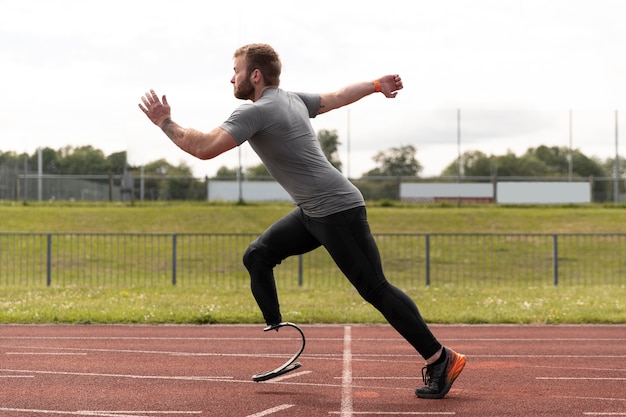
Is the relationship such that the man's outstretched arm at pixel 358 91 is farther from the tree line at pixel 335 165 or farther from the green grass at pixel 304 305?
the tree line at pixel 335 165

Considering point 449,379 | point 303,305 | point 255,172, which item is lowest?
point 303,305

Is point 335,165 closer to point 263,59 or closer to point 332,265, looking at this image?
point 332,265

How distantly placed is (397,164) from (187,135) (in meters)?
31.9

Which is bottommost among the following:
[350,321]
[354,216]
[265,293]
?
[350,321]

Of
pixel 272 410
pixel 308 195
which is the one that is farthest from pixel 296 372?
pixel 308 195

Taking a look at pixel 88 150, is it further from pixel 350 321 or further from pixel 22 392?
pixel 22 392

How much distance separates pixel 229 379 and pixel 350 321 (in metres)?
4.47

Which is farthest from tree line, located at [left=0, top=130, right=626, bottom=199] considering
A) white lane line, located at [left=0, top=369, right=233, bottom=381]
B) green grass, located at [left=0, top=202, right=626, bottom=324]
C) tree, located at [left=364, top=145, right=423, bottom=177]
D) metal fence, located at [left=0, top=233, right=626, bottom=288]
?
white lane line, located at [left=0, top=369, right=233, bottom=381]

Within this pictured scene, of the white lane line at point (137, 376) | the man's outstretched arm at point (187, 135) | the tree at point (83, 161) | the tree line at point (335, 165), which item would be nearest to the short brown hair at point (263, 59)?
the man's outstretched arm at point (187, 135)

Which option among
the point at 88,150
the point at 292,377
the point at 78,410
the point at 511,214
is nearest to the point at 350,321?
the point at 292,377

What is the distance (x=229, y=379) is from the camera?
648 centimetres

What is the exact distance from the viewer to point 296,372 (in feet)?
22.3

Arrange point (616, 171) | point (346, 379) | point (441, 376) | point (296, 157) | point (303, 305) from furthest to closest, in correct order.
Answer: point (616, 171) < point (303, 305) < point (346, 379) < point (441, 376) < point (296, 157)

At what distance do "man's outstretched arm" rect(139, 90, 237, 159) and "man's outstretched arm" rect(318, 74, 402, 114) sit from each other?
3.64ft
